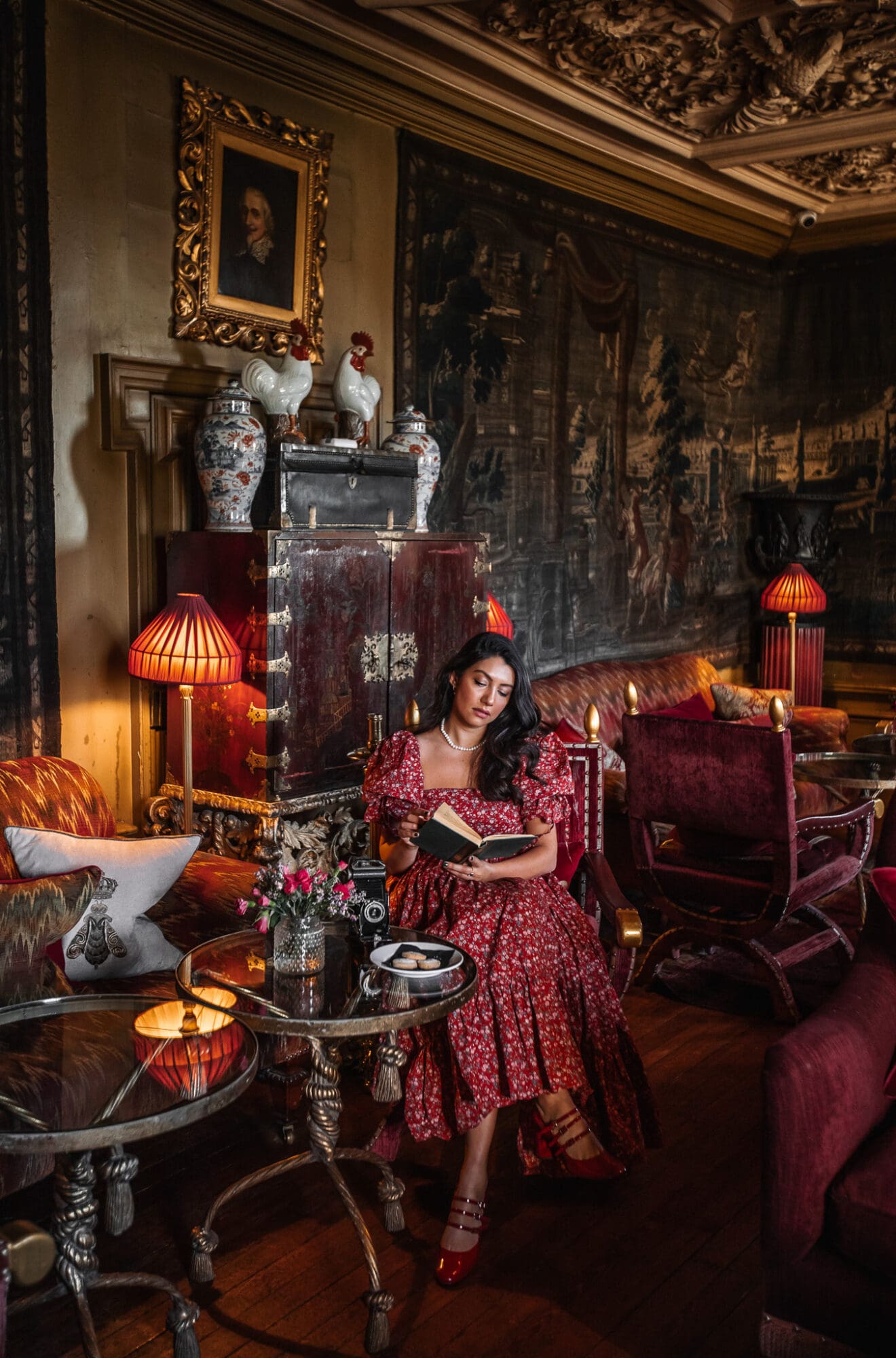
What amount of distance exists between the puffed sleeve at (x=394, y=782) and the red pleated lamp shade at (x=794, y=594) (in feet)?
17.4

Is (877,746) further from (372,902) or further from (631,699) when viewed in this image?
(372,902)

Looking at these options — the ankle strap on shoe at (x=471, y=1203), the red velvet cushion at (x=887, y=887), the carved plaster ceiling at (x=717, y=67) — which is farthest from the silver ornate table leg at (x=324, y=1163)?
the carved plaster ceiling at (x=717, y=67)

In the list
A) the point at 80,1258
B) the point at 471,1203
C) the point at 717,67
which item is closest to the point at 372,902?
the point at 471,1203

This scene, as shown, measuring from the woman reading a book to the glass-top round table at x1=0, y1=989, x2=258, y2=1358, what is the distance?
2.49 feet

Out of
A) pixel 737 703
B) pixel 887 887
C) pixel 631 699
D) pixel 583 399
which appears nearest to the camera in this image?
pixel 887 887

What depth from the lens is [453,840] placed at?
3230mm

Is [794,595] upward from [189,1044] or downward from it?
upward

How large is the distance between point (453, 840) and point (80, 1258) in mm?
1312

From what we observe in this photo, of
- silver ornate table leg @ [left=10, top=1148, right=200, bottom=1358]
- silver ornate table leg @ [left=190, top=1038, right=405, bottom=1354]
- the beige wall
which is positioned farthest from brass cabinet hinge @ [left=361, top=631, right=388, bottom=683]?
silver ornate table leg @ [left=10, top=1148, right=200, bottom=1358]

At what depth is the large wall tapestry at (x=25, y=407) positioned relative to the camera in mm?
4152

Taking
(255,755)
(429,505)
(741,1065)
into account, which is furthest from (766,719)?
(255,755)

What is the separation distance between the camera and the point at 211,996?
2812 millimetres

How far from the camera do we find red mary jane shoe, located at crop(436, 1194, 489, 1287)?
299cm

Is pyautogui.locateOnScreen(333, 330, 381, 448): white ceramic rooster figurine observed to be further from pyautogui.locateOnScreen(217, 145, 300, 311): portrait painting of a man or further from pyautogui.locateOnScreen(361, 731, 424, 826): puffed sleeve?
pyautogui.locateOnScreen(361, 731, 424, 826): puffed sleeve
